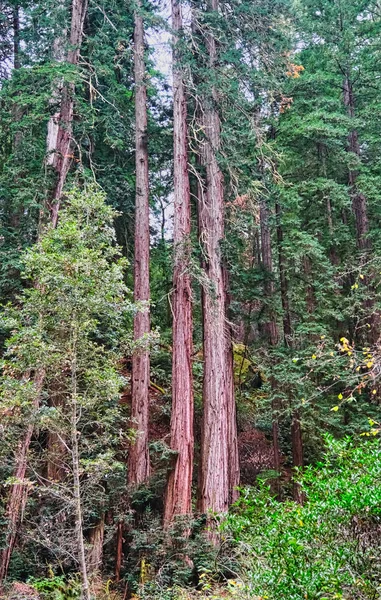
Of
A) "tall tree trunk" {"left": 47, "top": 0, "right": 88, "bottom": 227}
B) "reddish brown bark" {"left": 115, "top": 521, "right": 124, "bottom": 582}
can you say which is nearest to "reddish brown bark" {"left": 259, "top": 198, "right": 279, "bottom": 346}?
"tall tree trunk" {"left": 47, "top": 0, "right": 88, "bottom": 227}

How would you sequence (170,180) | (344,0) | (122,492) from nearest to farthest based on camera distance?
1. (122,492)
2. (170,180)
3. (344,0)

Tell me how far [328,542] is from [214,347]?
557 centimetres

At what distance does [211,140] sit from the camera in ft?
30.1

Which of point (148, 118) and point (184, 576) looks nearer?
point (184, 576)

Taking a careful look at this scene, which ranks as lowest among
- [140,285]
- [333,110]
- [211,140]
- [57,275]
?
[57,275]

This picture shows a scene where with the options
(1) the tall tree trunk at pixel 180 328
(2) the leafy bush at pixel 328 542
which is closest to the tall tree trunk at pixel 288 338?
(1) the tall tree trunk at pixel 180 328

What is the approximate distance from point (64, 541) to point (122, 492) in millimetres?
2215

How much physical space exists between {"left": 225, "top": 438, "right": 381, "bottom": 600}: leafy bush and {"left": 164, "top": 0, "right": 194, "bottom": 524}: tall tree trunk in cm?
397

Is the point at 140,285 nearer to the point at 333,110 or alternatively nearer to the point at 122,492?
the point at 122,492

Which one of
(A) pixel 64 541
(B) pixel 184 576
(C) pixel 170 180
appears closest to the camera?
(A) pixel 64 541

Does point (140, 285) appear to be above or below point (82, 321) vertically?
above

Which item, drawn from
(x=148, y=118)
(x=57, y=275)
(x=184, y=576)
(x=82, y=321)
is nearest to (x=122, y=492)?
(x=184, y=576)

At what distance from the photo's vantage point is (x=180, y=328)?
8.21m

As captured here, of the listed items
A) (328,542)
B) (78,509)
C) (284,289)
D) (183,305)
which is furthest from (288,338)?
(328,542)
